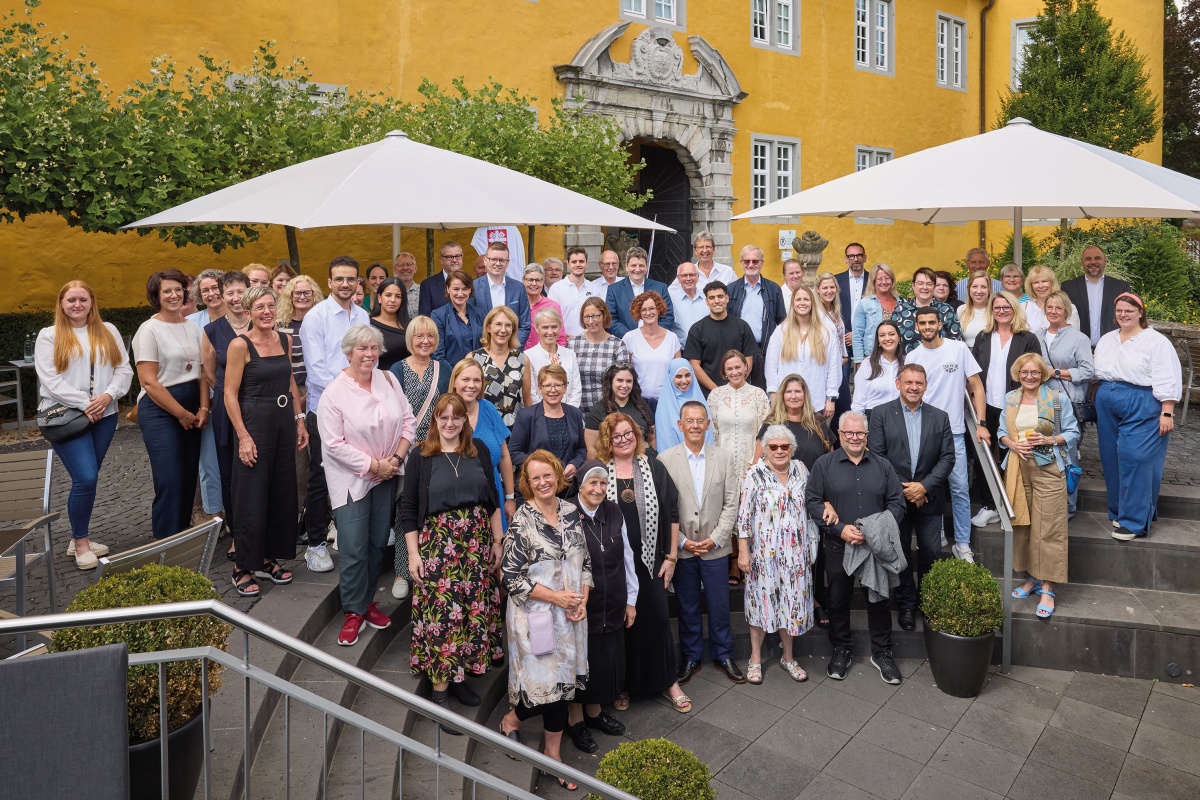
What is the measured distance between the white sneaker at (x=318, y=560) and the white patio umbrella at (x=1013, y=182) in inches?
187

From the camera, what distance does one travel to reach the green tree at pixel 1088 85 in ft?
71.2

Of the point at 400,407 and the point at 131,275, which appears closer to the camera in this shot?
the point at 400,407

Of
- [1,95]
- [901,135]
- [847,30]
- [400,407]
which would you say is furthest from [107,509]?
[901,135]

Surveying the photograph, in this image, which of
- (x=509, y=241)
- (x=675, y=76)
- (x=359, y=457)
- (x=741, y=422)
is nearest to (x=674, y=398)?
(x=741, y=422)

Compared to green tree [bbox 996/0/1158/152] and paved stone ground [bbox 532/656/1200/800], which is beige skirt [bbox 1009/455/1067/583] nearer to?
paved stone ground [bbox 532/656/1200/800]

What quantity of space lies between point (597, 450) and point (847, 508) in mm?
1901

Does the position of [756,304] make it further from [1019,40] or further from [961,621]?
[1019,40]

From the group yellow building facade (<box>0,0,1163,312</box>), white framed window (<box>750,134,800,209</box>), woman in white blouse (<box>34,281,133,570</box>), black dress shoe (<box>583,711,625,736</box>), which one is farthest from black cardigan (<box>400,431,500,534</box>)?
white framed window (<box>750,134,800,209</box>)

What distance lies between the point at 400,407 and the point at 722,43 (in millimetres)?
15592

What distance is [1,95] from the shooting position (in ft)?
30.7

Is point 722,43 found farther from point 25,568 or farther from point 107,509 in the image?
point 25,568

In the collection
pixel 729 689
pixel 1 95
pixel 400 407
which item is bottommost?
pixel 729 689

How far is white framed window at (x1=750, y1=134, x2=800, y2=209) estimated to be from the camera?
809 inches

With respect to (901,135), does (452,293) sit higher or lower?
lower
